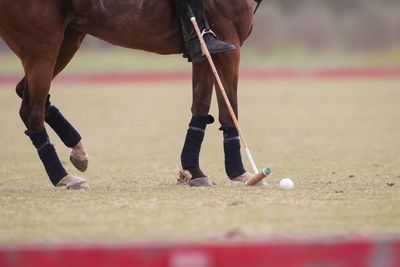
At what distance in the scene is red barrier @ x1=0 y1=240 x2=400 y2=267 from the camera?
347 cm

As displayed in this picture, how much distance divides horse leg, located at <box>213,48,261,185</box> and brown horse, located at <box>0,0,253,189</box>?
10mm

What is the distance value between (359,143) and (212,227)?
7616 millimetres

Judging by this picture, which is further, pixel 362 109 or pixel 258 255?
pixel 362 109

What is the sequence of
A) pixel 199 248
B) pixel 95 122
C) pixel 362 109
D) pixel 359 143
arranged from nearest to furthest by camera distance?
pixel 199 248 → pixel 359 143 → pixel 95 122 → pixel 362 109

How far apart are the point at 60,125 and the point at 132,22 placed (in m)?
1.49

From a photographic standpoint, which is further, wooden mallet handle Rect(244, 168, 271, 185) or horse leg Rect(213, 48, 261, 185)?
horse leg Rect(213, 48, 261, 185)

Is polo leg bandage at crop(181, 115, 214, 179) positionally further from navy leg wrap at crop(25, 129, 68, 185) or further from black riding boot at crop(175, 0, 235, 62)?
navy leg wrap at crop(25, 129, 68, 185)

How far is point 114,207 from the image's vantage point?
19.3ft

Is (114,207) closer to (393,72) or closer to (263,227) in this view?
(263,227)

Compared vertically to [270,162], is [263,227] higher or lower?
higher

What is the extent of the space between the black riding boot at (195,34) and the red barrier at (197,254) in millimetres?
3569

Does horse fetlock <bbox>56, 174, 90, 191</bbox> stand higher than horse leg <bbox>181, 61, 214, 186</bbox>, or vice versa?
horse leg <bbox>181, 61, 214, 186</bbox>

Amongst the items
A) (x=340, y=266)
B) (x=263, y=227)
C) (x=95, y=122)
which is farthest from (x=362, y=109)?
(x=340, y=266)

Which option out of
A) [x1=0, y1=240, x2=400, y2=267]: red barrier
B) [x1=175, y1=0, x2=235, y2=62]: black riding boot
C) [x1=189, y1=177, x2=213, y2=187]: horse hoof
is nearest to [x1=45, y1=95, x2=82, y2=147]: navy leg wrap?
[x1=189, y1=177, x2=213, y2=187]: horse hoof
